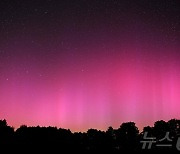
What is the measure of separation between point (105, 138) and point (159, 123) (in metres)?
27.3

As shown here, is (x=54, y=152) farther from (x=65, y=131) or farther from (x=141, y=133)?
(x=141, y=133)

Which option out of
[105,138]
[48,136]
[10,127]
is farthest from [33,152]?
[105,138]

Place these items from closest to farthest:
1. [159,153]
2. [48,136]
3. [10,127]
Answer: [159,153] → [48,136] → [10,127]

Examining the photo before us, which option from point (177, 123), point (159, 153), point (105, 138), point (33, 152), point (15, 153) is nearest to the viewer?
point (159, 153)

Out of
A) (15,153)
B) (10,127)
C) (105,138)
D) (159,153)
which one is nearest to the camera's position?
(159,153)

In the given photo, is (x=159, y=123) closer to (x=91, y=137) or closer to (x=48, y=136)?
(x=91, y=137)

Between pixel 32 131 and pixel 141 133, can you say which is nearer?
pixel 32 131

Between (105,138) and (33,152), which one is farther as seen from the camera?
(105,138)

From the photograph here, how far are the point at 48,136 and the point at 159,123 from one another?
173 ft

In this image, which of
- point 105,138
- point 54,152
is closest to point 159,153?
point 54,152

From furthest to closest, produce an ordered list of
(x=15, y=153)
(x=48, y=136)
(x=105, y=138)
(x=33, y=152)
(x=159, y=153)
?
1. (x=105, y=138)
2. (x=48, y=136)
3. (x=33, y=152)
4. (x=15, y=153)
5. (x=159, y=153)

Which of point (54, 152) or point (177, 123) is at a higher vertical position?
point (177, 123)

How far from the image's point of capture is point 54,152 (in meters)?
74.5

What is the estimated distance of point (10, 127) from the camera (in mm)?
127188
